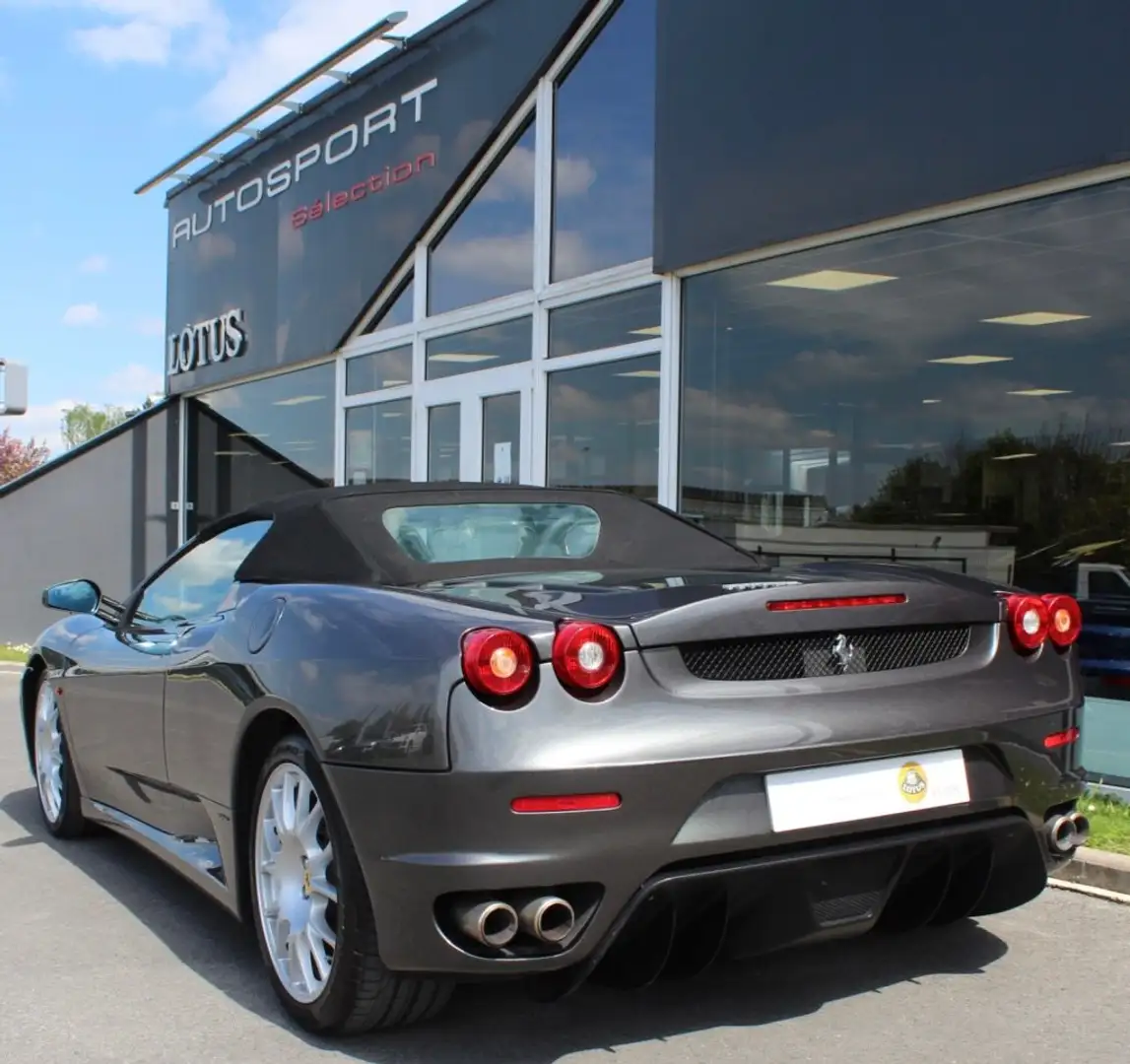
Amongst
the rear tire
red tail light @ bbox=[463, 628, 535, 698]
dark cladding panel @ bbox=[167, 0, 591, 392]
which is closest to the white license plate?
red tail light @ bbox=[463, 628, 535, 698]

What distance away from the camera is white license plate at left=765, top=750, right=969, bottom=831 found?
2891mm

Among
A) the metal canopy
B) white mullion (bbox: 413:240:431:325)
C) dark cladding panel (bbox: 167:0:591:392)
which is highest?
the metal canopy

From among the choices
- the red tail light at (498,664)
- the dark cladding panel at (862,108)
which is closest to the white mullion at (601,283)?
the dark cladding panel at (862,108)

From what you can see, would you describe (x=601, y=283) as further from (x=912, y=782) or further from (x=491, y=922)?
(x=491, y=922)

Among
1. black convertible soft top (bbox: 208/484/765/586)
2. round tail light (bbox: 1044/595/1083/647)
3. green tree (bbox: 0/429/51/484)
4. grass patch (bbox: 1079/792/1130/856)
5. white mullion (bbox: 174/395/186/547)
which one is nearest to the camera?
round tail light (bbox: 1044/595/1083/647)

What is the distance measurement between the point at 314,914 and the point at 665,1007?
90cm

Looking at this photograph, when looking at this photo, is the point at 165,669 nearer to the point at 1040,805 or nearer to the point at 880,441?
the point at 1040,805

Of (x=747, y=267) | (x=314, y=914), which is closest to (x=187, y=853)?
(x=314, y=914)

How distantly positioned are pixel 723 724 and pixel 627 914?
442mm

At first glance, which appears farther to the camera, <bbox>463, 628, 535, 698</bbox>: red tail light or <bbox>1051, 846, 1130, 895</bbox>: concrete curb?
<bbox>1051, 846, 1130, 895</bbox>: concrete curb

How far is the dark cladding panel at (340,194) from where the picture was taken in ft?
36.1

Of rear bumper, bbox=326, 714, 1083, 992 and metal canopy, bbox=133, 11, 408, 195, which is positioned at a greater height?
metal canopy, bbox=133, 11, 408, 195

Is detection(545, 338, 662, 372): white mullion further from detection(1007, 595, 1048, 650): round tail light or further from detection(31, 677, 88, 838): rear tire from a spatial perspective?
detection(1007, 595, 1048, 650): round tail light

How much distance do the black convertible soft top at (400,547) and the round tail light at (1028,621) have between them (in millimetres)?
723
